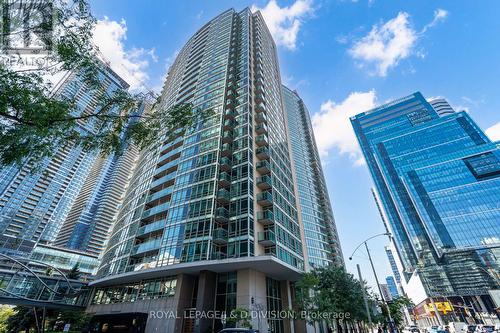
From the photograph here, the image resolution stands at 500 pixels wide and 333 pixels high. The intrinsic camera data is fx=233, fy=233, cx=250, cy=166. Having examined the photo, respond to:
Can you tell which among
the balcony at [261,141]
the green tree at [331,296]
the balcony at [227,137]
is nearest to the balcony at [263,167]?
the balcony at [261,141]

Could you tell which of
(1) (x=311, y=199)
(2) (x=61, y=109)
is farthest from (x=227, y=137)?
(1) (x=311, y=199)

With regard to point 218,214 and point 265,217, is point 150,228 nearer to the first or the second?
point 218,214

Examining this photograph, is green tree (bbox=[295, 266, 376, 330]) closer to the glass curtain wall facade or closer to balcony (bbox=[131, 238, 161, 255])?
the glass curtain wall facade

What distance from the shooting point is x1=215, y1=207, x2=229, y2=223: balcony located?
3039cm

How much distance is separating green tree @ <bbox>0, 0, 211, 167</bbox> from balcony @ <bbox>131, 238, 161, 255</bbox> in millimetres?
22305

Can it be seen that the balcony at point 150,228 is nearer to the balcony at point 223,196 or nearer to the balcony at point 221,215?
the balcony at point 221,215

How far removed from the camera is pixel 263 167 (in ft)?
120

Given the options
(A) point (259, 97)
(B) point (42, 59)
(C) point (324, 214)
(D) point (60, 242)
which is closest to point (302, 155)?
(C) point (324, 214)

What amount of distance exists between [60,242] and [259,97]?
150949 mm

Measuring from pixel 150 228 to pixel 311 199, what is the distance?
2485 inches

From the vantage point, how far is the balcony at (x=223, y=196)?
32.1m

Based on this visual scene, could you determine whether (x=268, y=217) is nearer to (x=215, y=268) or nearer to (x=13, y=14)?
(x=215, y=268)

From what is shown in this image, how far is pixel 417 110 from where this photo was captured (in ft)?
464

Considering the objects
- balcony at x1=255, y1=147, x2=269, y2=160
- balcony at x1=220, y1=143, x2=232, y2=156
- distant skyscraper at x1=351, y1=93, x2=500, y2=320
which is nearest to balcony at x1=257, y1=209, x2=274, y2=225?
balcony at x1=255, y1=147, x2=269, y2=160
